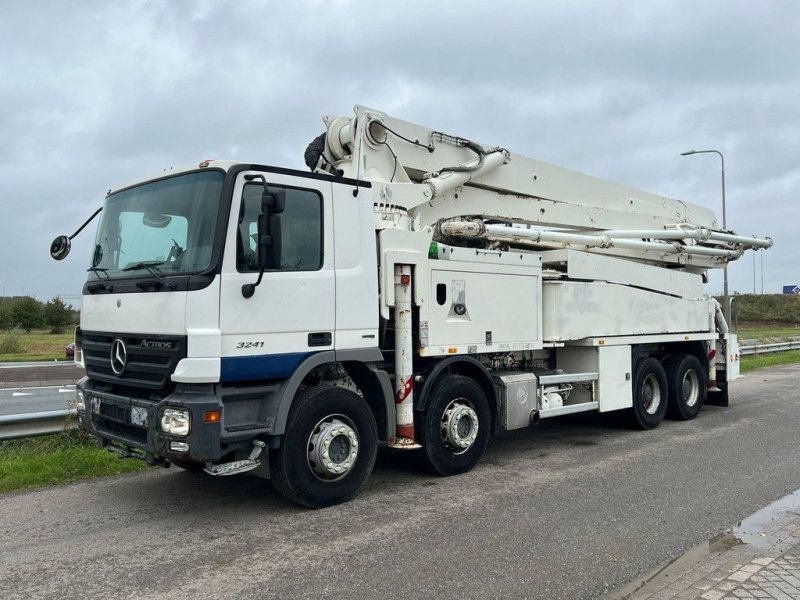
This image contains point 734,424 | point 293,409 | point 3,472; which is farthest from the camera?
point 734,424

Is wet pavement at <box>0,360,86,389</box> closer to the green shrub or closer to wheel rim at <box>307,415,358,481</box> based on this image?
the green shrub

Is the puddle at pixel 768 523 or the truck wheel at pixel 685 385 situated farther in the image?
the truck wheel at pixel 685 385

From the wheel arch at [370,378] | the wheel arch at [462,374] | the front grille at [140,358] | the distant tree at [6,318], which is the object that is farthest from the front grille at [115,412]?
the distant tree at [6,318]

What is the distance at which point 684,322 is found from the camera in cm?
1072

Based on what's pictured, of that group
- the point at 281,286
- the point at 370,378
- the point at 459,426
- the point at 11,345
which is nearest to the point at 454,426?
the point at 459,426

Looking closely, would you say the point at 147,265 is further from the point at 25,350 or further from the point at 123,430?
the point at 25,350

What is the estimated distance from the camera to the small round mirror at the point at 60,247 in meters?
6.57

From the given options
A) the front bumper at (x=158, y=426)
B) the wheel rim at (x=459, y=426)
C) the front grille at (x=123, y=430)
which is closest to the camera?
the front bumper at (x=158, y=426)

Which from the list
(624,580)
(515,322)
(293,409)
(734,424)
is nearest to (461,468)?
(515,322)

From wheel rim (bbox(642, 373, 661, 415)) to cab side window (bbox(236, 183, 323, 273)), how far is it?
6166 millimetres

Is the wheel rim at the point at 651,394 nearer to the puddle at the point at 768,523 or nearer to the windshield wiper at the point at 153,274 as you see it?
the puddle at the point at 768,523

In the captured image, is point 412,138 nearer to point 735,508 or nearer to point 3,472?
point 735,508

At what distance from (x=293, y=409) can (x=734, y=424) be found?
753 cm

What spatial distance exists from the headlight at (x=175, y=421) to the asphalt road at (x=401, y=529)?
2.62 ft
